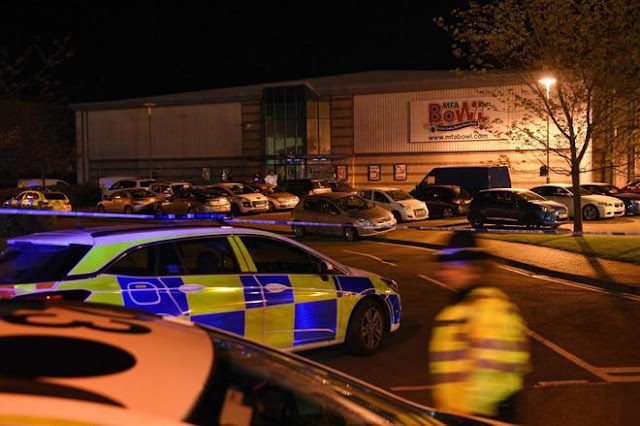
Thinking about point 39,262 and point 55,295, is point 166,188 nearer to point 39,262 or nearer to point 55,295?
point 39,262

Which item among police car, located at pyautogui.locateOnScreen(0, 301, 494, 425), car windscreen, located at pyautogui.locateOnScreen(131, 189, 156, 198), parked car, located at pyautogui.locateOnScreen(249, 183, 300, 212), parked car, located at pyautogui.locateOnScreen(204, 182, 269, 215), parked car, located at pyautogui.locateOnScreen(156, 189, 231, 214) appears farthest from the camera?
car windscreen, located at pyautogui.locateOnScreen(131, 189, 156, 198)

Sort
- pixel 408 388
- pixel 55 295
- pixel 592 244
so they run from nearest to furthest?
1. pixel 55 295
2. pixel 408 388
3. pixel 592 244

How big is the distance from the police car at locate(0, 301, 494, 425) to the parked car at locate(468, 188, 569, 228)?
2158 cm

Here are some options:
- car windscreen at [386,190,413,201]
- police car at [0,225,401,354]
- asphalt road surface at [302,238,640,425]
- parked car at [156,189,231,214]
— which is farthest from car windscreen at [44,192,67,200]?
police car at [0,225,401,354]

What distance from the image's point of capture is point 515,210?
79.3 ft

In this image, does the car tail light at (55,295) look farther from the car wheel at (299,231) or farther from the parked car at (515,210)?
the parked car at (515,210)

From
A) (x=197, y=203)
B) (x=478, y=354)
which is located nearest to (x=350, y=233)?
(x=197, y=203)

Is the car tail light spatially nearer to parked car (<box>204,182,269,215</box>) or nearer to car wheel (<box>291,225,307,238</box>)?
car wheel (<box>291,225,307,238</box>)

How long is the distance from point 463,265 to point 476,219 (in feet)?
67.0

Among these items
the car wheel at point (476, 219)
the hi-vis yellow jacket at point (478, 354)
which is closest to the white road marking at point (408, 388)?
the hi-vis yellow jacket at point (478, 354)

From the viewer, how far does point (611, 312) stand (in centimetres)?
1012

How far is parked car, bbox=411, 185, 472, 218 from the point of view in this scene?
29469 millimetres

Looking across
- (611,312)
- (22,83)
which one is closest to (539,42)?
(611,312)

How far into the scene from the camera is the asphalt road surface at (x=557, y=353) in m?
5.99
